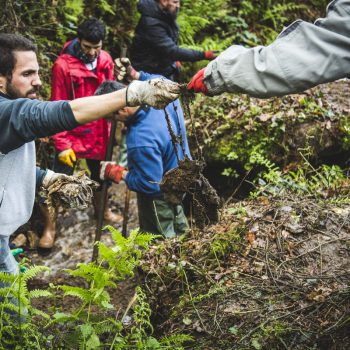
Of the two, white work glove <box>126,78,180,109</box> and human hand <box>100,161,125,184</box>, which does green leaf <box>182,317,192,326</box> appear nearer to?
white work glove <box>126,78,180,109</box>

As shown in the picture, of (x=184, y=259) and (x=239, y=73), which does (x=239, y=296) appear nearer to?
(x=184, y=259)

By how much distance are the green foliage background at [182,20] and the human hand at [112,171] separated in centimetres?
243

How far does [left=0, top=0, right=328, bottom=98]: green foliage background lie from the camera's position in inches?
265

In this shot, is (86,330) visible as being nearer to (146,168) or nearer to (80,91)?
(146,168)

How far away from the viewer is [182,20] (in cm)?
859

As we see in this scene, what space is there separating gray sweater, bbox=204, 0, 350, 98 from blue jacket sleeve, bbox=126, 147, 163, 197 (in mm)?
1615

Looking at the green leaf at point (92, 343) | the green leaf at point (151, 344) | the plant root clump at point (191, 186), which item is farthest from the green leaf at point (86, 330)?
the plant root clump at point (191, 186)

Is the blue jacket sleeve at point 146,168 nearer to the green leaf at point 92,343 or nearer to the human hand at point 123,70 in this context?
the human hand at point 123,70

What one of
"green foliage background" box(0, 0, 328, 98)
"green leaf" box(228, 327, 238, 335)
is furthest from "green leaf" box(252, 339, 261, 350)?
"green foliage background" box(0, 0, 328, 98)

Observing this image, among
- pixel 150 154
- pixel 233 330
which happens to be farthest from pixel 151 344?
pixel 150 154

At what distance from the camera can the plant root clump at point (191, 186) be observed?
3.63m

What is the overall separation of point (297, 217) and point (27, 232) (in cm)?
411

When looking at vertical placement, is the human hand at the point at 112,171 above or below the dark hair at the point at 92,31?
below

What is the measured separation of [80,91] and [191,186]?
2788 millimetres
